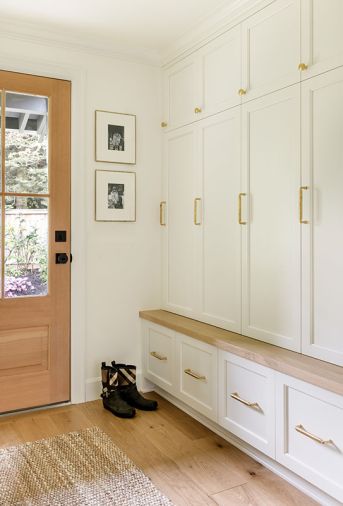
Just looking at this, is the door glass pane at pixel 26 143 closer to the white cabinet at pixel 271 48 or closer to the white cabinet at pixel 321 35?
the white cabinet at pixel 271 48

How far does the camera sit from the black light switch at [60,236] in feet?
→ 9.48

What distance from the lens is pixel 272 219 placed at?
2.23m

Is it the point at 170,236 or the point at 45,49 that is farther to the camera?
the point at 170,236

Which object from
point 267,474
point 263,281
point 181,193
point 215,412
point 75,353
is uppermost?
point 181,193

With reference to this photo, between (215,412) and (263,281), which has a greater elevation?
(263,281)

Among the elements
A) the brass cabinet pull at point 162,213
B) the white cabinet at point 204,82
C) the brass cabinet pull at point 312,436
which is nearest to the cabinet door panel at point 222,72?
the white cabinet at point 204,82

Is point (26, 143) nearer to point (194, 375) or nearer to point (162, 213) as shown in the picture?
point (162, 213)

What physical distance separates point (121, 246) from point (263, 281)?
1194 millimetres

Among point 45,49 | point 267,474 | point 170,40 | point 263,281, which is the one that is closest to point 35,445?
point 267,474

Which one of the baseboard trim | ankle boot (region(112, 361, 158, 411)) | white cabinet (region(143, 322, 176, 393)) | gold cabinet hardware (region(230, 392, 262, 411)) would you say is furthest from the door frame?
gold cabinet hardware (region(230, 392, 262, 411))

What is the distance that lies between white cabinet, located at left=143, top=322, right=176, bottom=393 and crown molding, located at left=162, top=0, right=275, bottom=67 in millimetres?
1842

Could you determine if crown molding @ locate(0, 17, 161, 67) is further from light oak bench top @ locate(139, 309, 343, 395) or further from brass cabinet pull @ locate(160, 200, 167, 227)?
light oak bench top @ locate(139, 309, 343, 395)

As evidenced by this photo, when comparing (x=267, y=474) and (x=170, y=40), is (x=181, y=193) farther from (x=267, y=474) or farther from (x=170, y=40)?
(x=267, y=474)

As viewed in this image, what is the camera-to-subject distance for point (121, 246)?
3135 millimetres
